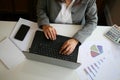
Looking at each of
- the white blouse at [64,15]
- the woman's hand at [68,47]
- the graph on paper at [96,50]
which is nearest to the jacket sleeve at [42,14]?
the white blouse at [64,15]

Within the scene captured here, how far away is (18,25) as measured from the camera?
1.24m

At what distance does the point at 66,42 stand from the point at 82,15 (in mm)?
301

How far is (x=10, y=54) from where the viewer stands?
110 centimetres

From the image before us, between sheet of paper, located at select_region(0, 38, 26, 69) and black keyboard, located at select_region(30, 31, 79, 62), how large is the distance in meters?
0.09

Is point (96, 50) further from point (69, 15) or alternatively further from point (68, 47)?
point (69, 15)

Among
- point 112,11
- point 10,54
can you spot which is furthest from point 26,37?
point 112,11

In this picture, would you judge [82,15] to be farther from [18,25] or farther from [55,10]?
[18,25]

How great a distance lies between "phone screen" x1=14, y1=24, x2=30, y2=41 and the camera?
1.17 m

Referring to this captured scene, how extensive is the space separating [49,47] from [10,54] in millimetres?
233

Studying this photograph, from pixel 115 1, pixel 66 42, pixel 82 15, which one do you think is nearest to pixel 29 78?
pixel 66 42

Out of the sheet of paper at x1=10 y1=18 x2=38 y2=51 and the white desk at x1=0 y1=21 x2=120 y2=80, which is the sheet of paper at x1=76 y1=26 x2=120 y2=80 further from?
the sheet of paper at x1=10 y1=18 x2=38 y2=51

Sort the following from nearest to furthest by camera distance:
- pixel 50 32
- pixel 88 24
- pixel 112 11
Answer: pixel 50 32, pixel 88 24, pixel 112 11

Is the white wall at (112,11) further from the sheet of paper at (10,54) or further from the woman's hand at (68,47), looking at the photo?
the sheet of paper at (10,54)

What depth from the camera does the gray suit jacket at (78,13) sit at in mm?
1241
